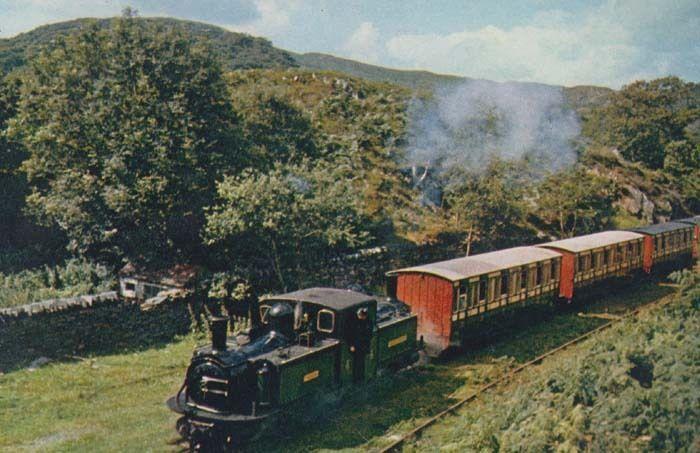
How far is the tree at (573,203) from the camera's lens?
35531 millimetres

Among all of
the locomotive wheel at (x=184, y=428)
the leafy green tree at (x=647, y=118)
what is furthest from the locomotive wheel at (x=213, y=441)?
the leafy green tree at (x=647, y=118)

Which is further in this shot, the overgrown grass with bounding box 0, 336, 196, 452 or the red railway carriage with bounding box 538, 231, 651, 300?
the red railway carriage with bounding box 538, 231, 651, 300

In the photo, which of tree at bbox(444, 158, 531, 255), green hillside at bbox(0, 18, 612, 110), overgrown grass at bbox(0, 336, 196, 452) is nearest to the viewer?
overgrown grass at bbox(0, 336, 196, 452)

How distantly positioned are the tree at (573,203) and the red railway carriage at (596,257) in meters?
7.73

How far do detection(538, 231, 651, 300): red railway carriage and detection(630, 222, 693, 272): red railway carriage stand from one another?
60 centimetres

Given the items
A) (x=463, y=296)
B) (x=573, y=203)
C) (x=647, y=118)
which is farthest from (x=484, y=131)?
(x=647, y=118)

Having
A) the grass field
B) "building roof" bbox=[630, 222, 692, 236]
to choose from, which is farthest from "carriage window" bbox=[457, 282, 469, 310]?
"building roof" bbox=[630, 222, 692, 236]

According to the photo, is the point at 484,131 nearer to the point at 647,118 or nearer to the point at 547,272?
the point at 547,272

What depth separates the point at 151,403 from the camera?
43.6ft

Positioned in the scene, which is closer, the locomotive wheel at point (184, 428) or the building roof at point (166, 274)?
the locomotive wheel at point (184, 428)

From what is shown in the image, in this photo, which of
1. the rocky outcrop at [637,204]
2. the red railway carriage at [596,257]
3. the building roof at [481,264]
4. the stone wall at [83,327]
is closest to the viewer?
the stone wall at [83,327]

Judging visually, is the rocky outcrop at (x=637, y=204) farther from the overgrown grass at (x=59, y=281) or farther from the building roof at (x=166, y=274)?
the overgrown grass at (x=59, y=281)

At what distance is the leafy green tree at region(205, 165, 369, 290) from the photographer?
18703 mm

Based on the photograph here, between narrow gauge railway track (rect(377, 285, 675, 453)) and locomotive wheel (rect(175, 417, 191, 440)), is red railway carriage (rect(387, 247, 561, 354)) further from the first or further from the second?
locomotive wheel (rect(175, 417, 191, 440))
